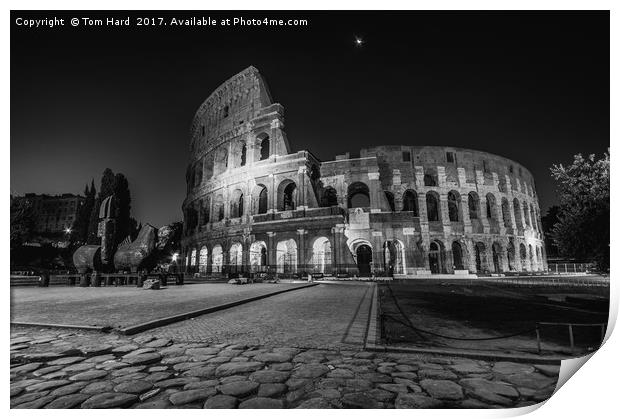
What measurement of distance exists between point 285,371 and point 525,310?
6.58 m

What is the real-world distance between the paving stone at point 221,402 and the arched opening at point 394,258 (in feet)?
59.3

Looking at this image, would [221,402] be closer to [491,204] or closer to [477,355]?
[477,355]

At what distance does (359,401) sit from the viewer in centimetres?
206

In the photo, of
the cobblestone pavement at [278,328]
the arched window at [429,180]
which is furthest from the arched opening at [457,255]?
the cobblestone pavement at [278,328]

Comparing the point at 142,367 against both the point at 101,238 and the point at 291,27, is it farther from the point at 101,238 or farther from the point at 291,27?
the point at 101,238

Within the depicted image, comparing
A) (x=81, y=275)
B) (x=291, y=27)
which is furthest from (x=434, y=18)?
(x=81, y=275)

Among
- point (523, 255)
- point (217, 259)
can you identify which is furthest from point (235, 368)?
point (523, 255)

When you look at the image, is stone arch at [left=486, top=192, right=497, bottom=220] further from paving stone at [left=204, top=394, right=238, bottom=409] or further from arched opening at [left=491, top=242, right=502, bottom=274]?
paving stone at [left=204, top=394, right=238, bottom=409]

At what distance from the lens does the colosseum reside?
21.3 m

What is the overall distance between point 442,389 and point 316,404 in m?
1.00

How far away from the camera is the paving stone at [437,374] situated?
2497 millimetres

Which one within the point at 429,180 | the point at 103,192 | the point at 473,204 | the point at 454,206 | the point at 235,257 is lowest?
the point at 235,257

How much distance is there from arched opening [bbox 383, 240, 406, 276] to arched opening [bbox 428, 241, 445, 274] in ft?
14.4

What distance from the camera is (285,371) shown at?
2627 millimetres
